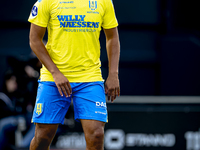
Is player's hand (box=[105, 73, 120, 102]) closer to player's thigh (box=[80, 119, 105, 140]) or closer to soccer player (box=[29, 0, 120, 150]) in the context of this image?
soccer player (box=[29, 0, 120, 150])

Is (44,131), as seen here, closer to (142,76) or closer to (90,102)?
(90,102)

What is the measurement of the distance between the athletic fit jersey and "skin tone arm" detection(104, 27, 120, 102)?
11 centimetres

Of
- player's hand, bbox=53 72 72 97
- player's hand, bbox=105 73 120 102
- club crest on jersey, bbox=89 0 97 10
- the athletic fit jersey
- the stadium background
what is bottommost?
the stadium background

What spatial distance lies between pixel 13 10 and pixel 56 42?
202 cm

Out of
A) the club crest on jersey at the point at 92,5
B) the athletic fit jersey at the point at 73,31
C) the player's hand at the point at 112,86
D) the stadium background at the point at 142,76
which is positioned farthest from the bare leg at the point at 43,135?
the stadium background at the point at 142,76

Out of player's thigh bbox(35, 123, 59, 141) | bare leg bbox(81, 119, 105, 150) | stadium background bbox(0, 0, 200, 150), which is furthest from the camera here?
stadium background bbox(0, 0, 200, 150)

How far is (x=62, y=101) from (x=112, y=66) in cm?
48

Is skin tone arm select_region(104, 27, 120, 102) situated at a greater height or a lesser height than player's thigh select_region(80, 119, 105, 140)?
greater

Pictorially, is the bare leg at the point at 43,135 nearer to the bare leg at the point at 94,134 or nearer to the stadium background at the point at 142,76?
the bare leg at the point at 94,134

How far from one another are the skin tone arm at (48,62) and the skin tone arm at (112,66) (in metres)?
0.34

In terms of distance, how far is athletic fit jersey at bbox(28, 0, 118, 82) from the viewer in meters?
2.60

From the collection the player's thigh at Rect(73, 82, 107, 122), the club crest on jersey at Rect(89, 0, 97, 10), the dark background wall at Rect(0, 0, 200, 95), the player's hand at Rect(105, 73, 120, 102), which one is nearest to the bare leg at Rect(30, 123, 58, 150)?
the player's thigh at Rect(73, 82, 107, 122)

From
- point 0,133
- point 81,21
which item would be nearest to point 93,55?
point 81,21

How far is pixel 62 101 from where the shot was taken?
270 cm
